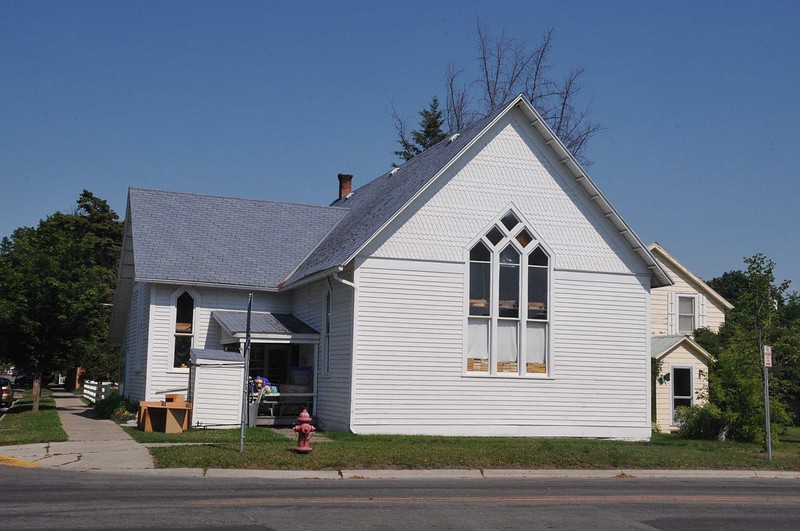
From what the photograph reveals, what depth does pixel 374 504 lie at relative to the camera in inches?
488

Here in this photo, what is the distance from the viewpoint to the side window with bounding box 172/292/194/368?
2683 cm

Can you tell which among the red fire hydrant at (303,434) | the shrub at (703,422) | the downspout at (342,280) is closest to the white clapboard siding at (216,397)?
the downspout at (342,280)

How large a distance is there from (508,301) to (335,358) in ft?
15.8

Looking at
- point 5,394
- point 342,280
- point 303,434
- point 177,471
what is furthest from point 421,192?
point 5,394

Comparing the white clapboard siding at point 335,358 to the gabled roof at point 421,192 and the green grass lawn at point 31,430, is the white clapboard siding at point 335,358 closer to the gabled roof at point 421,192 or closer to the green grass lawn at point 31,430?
the gabled roof at point 421,192

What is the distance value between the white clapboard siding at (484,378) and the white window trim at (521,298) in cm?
13

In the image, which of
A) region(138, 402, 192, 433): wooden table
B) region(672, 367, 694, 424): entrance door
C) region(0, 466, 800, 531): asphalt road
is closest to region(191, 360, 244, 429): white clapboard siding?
region(138, 402, 192, 433): wooden table

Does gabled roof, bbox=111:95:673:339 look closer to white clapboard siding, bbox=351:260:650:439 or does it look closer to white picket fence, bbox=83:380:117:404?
white clapboard siding, bbox=351:260:650:439

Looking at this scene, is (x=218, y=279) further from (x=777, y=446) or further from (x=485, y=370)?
(x=777, y=446)

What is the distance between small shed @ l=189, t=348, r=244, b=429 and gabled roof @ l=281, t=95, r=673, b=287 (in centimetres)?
340

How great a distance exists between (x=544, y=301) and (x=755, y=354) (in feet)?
18.5

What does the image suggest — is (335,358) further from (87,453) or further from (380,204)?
(87,453)

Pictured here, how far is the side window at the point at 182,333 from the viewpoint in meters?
26.8

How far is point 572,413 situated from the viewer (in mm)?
24453
